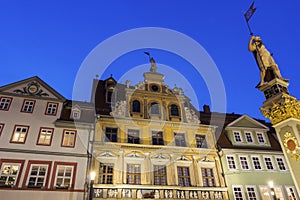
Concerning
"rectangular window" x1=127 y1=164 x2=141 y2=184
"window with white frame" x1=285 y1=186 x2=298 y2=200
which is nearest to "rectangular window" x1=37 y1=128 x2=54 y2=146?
"rectangular window" x1=127 y1=164 x2=141 y2=184

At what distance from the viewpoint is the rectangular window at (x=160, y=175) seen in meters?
18.6

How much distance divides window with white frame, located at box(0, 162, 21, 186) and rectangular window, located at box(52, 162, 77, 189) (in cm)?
249

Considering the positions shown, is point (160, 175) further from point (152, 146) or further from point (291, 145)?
point (291, 145)

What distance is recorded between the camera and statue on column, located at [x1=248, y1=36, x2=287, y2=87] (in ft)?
29.0

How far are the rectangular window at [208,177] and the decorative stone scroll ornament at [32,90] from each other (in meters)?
15.5

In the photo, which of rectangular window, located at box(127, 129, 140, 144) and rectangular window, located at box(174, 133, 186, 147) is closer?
rectangular window, located at box(127, 129, 140, 144)

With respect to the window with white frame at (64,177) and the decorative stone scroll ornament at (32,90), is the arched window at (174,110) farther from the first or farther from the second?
the decorative stone scroll ornament at (32,90)

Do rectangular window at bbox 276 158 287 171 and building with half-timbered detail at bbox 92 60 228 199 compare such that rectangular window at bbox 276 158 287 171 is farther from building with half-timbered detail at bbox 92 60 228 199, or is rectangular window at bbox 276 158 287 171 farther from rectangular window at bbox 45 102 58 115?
rectangular window at bbox 45 102 58 115

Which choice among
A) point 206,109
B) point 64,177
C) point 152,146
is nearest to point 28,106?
point 64,177

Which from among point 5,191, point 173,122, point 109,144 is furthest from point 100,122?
point 5,191

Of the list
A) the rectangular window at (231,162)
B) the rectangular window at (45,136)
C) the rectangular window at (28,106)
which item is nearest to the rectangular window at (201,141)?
the rectangular window at (231,162)

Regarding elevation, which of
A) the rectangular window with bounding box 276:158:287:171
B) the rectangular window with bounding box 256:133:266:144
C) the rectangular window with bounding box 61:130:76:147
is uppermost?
the rectangular window with bounding box 256:133:266:144

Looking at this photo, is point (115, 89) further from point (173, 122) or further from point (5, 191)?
point (5, 191)

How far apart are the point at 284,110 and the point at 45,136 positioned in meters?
16.8
